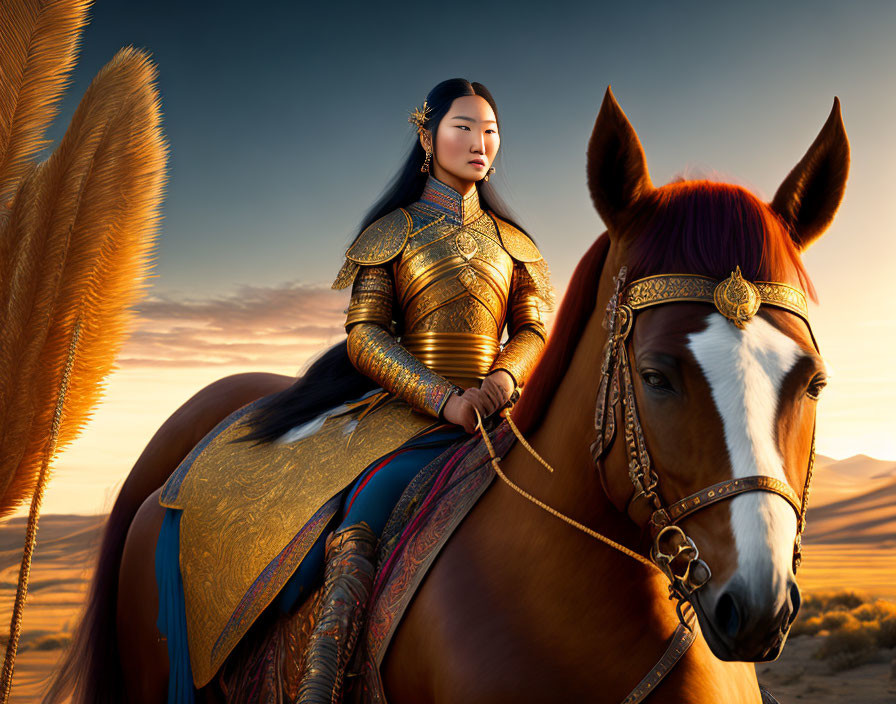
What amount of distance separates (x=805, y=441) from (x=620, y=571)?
0.51 metres

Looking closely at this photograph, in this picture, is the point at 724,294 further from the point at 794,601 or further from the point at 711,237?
the point at 794,601

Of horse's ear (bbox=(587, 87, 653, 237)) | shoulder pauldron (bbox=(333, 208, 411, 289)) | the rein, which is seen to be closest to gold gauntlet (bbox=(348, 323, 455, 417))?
shoulder pauldron (bbox=(333, 208, 411, 289))

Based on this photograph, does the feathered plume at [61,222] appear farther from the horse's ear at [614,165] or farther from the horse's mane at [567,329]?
the horse's ear at [614,165]

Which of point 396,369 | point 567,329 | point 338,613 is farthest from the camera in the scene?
point 396,369

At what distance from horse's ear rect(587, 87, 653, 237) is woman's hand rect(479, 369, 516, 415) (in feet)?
2.51

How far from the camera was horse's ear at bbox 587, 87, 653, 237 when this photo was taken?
1.62 m

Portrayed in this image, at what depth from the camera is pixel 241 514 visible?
2619 millimetres

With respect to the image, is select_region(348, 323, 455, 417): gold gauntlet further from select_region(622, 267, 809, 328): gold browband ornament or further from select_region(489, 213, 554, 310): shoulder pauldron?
select_region(622, 267, 809, 328): gold browband ornament

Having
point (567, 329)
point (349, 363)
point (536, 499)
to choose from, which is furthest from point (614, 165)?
point (349, 363)

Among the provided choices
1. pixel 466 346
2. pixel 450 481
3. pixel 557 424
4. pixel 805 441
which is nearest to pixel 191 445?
pixel 466 346

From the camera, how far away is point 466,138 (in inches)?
109

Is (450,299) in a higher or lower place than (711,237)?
lower

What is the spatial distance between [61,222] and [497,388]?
1.71 metres

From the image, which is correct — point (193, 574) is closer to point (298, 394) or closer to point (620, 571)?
point (298, 394)
